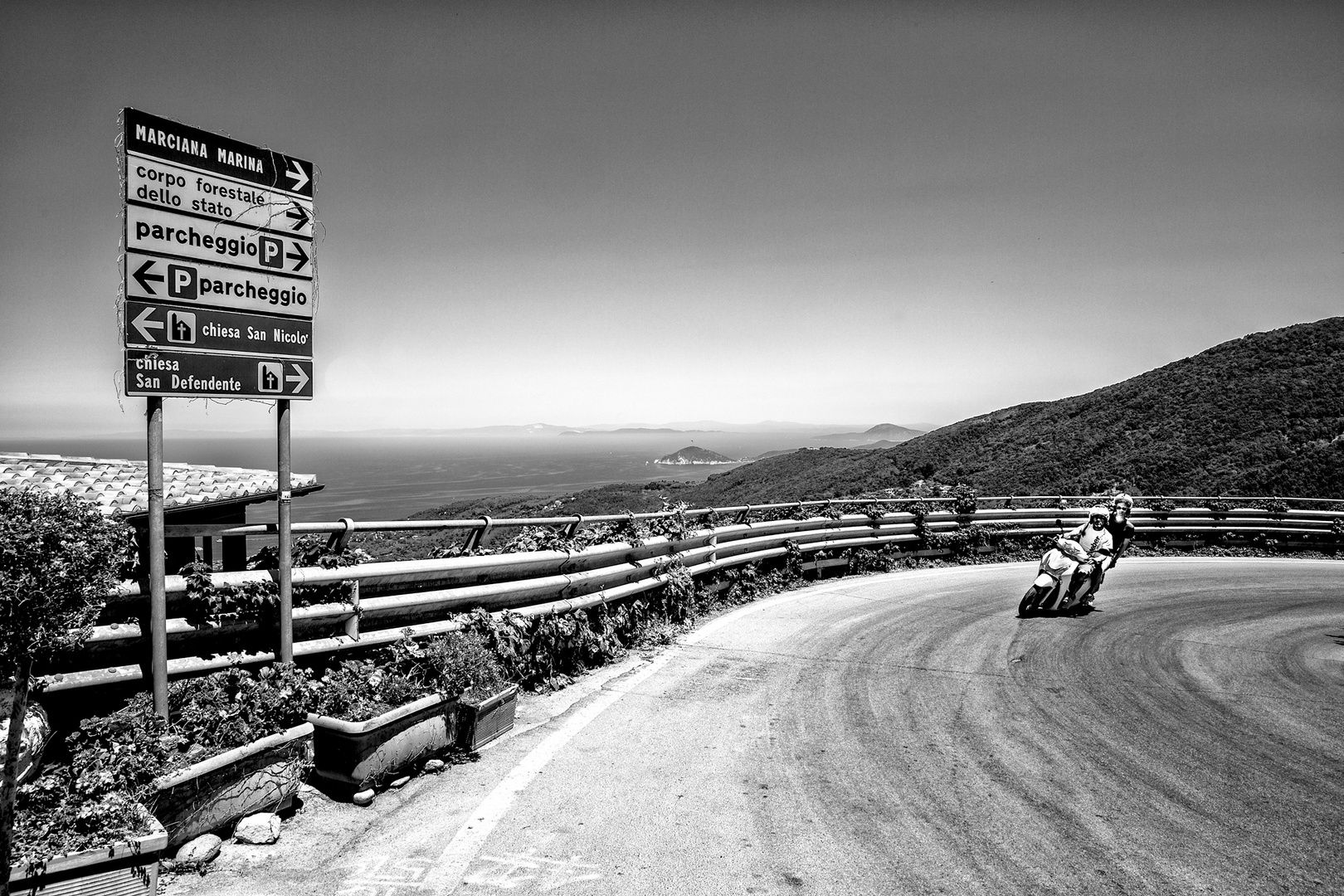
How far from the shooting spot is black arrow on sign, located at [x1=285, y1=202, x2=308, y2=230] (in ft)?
17.4

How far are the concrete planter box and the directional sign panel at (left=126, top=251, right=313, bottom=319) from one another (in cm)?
304

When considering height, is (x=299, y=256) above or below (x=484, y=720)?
above

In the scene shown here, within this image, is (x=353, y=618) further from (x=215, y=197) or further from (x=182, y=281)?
(x=215, y=197)

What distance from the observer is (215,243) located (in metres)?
4.91

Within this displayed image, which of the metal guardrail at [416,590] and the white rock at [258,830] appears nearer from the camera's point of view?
the white rock at [258,830]

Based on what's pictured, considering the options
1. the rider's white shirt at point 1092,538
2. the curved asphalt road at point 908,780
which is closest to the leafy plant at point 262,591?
the curved asphalt road at point 908,780

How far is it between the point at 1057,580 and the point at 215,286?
9703 mm

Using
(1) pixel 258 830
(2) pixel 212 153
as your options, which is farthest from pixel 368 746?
(2) pixel 212 153

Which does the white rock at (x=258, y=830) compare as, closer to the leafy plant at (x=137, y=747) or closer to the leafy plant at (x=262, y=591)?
the leafy plant at (x=137, y=747)

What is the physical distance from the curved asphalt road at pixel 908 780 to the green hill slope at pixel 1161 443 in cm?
2782

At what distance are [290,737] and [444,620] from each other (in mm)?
1725

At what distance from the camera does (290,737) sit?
425 cm

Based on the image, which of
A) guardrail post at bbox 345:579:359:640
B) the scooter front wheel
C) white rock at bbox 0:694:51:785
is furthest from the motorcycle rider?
white rock at bbox 0:694:51:785

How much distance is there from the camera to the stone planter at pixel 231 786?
3.62 m
